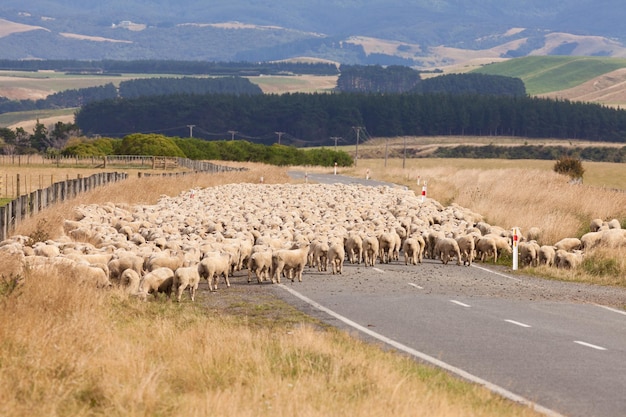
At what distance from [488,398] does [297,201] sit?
30.3 meters

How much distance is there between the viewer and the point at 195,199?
44.5m

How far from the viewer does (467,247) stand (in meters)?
28.8

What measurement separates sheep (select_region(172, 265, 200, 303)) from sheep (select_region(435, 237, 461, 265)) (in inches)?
405

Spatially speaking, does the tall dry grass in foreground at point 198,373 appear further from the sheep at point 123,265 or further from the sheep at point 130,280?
the sheep at point 123,265

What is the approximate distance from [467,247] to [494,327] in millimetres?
11932

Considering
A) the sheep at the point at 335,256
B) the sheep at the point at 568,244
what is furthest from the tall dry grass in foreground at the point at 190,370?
the sheep at the point at 568,244

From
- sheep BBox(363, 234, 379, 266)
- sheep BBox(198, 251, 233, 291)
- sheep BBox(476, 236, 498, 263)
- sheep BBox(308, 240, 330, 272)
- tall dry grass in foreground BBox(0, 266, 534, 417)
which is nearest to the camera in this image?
tall dry grass in foreground BBox(0, 266, 534, 417)

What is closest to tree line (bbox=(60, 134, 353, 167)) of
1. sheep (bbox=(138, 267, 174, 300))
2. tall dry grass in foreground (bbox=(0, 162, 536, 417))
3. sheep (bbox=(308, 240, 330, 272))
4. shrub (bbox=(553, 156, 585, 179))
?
shrub (bbox=(553, 156, 585, 179))

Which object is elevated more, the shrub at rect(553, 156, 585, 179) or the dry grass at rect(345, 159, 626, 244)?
the dry grass at rect(345, 159, 626, 244)

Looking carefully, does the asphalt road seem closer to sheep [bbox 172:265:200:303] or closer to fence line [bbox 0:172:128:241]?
sheep [bbox 172:265:200:303]

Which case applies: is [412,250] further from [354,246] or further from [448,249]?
[354,246]

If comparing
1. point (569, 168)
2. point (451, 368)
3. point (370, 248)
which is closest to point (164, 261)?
point (370, 248)

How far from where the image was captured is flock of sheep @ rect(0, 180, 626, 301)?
20359 mm

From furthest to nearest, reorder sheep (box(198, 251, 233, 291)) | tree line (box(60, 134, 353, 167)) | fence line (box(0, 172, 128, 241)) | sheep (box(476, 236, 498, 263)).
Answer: tree line (box(60, 134, 353, 167)) < sheep (box(476, 236, 498, 263)) < fence line (box(0, 172, 128, 241)) < sheep (box(198, 251, 233, 291))
